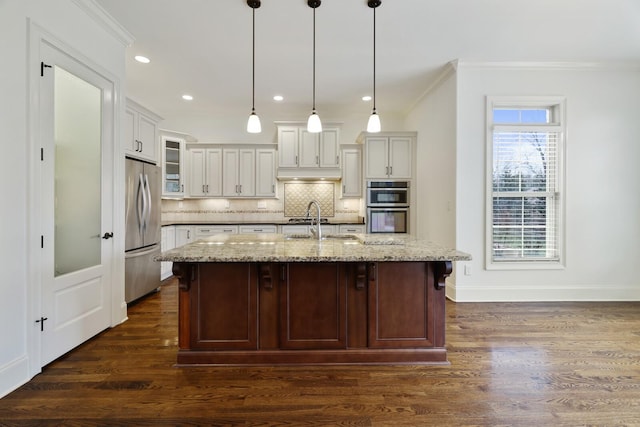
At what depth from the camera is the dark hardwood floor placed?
164cm

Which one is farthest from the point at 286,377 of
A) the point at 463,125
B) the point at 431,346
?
the point at 463,125

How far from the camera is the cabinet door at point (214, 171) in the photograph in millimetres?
5297

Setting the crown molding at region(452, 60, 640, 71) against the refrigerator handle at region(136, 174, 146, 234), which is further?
the crown molding at region(452, 60, 640, 71)

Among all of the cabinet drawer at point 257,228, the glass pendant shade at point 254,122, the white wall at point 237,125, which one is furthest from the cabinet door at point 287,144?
the glass pendant shade at point 254,122

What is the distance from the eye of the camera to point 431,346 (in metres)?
2.22

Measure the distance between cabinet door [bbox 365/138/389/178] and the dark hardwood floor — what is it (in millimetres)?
2904

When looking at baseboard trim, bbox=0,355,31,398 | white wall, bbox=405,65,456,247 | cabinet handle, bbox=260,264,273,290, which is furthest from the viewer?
white wall, bbox=405,65,456,247

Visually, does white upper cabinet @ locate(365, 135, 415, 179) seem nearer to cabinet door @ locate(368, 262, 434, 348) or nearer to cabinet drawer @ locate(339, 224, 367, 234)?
cabinet drawer @ locate(339, 224, 367, 234)

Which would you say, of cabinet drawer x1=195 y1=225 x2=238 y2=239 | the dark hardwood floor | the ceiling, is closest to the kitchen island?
the dark hardwood floor

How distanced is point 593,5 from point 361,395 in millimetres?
3718

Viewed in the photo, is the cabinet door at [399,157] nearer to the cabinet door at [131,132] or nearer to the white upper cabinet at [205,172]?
the white upper cabinet at [205,172]

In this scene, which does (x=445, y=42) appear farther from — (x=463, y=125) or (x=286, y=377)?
(x=286, y=377)

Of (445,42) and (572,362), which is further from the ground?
(445,42)

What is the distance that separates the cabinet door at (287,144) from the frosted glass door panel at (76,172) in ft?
9.30
